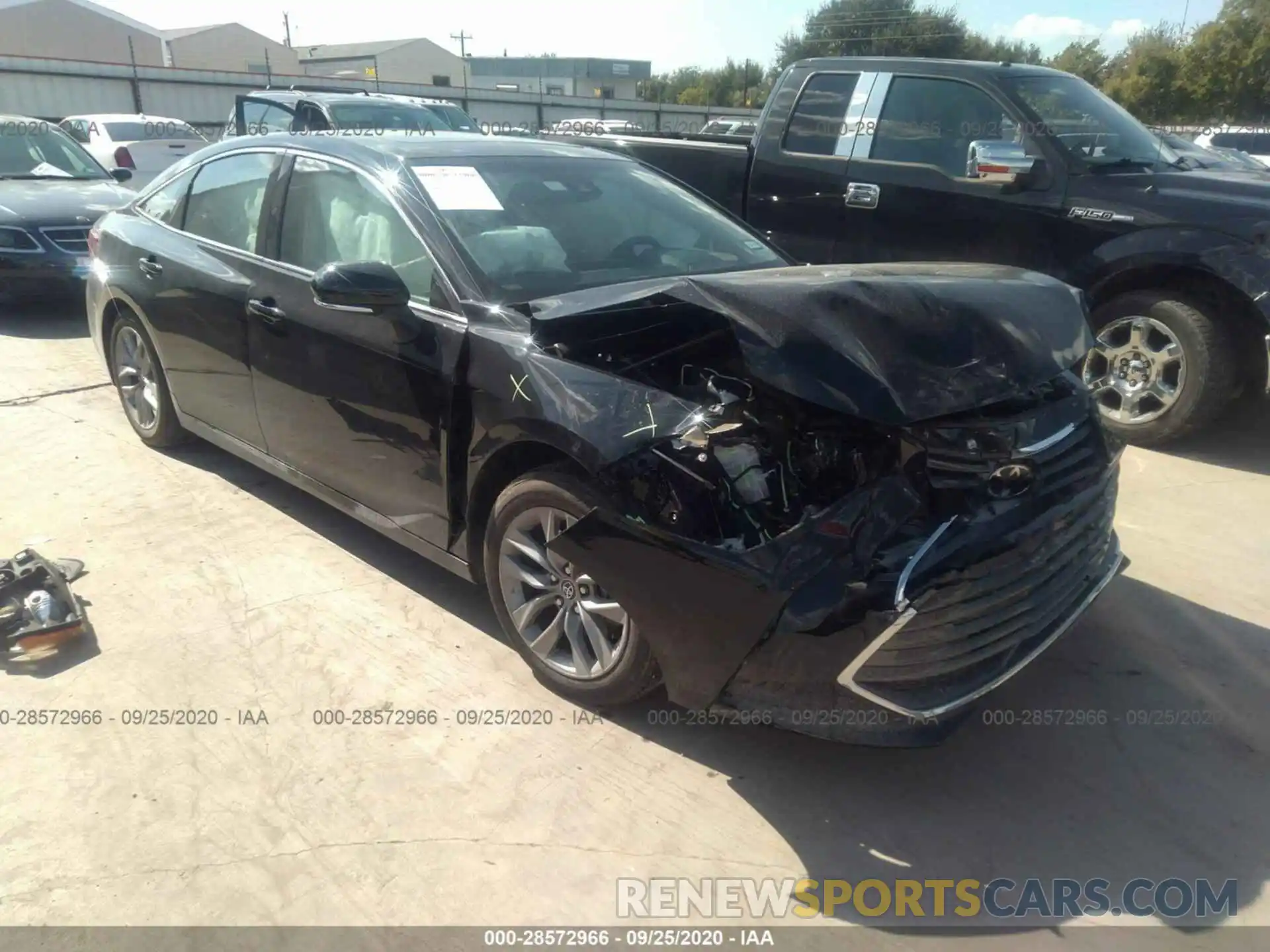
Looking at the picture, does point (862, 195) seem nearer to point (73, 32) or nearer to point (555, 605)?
point (555, 605)

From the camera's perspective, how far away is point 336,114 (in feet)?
36.2

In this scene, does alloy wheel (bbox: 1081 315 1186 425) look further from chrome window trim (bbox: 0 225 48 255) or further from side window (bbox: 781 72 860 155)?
chrome window trim (bbox: 0 225 48 255)

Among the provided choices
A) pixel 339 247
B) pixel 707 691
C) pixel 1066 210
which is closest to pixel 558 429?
pixel 707 691

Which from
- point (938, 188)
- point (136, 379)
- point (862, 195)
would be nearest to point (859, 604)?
point (938, 188)

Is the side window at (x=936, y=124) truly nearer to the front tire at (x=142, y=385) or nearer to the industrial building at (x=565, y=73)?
the front tire at (x=142, y=385)

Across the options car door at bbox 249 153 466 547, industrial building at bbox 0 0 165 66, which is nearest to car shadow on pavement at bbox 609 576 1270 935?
car door at bbox 249 153 466 547

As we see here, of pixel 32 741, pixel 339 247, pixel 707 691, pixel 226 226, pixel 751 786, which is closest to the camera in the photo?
pixel 707 691

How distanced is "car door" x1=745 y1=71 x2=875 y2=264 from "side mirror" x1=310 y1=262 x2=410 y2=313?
368cm

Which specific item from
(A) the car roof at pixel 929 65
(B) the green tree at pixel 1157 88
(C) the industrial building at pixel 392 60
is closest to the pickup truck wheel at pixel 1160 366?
(A) the car roof at pixel 929 65

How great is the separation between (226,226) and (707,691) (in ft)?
10.7

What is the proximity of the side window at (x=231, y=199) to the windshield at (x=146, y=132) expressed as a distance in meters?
12.6

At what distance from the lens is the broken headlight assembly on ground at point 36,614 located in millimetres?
3529

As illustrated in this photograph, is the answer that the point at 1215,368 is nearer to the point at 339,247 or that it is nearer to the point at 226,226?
the point at 339,247

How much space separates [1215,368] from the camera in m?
5.32
